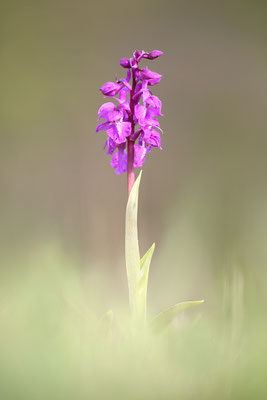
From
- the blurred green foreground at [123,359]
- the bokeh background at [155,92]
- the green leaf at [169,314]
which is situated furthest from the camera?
the bokeh background at [155,92]

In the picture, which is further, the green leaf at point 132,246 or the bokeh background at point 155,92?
the bokeh background at point 155,92

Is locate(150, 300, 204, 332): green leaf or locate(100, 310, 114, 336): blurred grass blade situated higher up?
locate(100, 310, 114, 336): blurred grass blade

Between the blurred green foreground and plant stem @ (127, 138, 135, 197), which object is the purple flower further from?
the blurred green foreground

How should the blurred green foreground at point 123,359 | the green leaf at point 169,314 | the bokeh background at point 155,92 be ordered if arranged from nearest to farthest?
1. the blurred green foreground at point 123,359
2. the green leaf at point 169,314
3. the bokeh background at point 155,92

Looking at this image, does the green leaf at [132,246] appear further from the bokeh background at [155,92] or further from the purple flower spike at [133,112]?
the bokeh background at [155,92]

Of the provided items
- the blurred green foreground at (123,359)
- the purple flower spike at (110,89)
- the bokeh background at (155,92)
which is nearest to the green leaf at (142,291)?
the purple flower spike at (110,89)

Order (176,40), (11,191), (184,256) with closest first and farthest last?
(184,256) → (11,191) → (176,40)

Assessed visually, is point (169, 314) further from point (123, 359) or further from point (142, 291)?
point (123, 359)

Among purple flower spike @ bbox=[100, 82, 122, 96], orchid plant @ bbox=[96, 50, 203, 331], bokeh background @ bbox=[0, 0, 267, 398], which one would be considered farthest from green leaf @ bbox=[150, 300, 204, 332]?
bokeh background @ bbox=[0, 0, 267, 398]

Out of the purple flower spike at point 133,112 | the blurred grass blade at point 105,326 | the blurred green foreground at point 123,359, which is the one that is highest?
the purple flower spike at point 133,112

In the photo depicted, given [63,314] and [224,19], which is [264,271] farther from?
[224,19]

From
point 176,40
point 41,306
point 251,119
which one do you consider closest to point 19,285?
point 41,306
